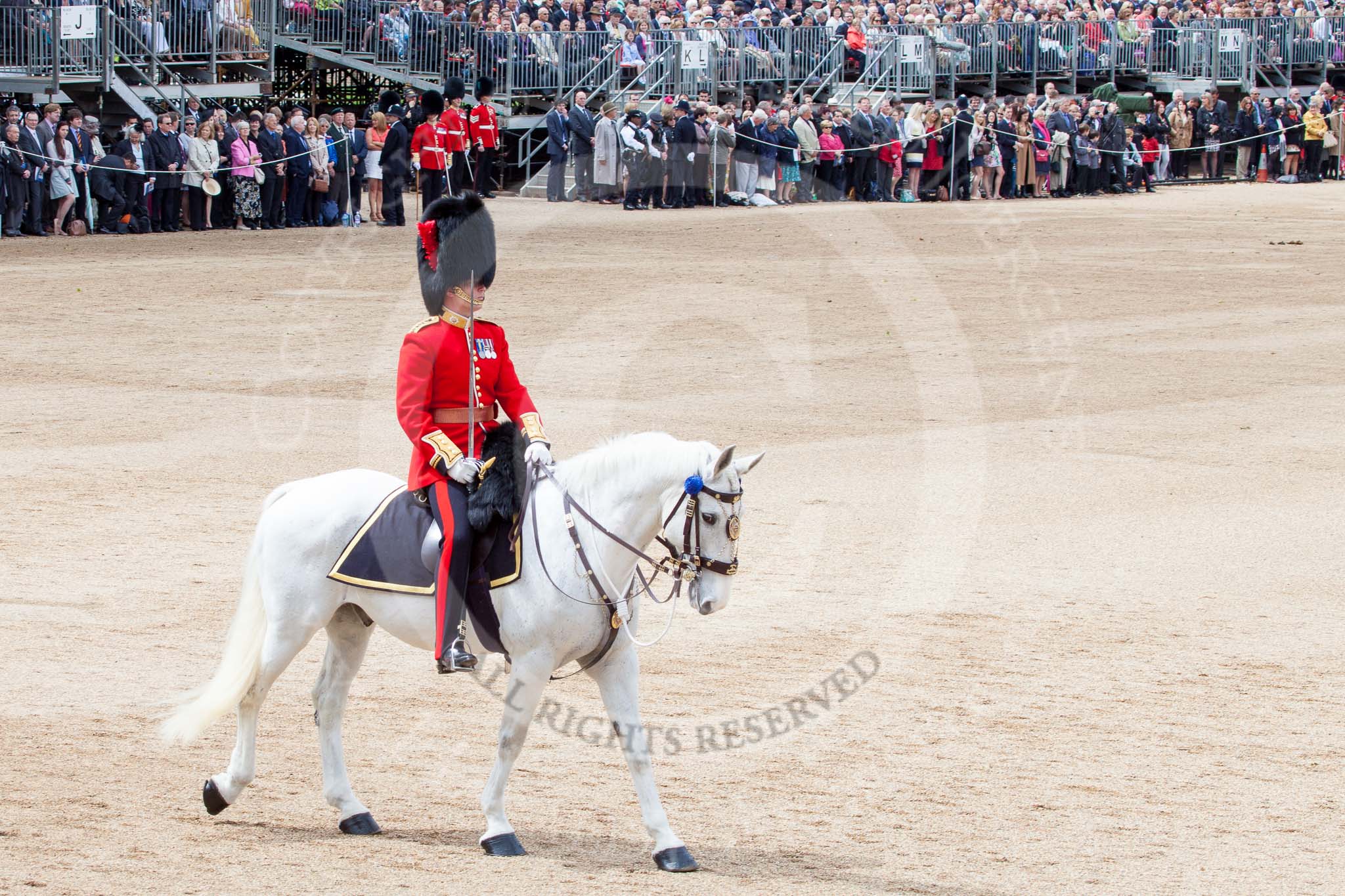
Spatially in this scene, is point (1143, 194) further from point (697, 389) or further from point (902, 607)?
point (902, 607)

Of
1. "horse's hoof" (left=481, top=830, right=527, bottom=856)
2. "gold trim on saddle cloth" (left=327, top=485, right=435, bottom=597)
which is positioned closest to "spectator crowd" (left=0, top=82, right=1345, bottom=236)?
"gold trim on saddle cloth" (left=327, top=485, right=435, bottom=597)

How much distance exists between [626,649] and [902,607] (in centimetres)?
342

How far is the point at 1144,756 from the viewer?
6660 mm

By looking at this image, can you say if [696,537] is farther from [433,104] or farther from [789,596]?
[433,104]

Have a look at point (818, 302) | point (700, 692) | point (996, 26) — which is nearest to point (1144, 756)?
point (700, 692)

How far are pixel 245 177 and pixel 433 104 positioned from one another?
3172 mm

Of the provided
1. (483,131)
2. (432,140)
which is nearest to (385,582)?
(432,140)

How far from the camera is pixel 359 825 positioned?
581 centimetres

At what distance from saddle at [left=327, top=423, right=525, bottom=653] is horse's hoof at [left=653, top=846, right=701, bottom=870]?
875mm

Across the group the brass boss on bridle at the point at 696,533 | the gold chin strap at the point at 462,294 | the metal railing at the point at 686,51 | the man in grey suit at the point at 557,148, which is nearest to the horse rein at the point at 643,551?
the brass boss on bridle at the point at 696,533

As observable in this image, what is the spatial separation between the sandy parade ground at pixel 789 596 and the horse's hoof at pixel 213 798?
0.41 feet

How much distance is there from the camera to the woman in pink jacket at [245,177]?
24.0 m

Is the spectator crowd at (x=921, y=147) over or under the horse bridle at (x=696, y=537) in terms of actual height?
over

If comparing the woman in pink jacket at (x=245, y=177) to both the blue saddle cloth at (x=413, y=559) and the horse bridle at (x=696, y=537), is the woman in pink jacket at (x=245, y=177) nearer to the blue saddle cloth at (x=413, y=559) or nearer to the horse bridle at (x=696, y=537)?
the blue saddle cloth at (x=413, y=559)
